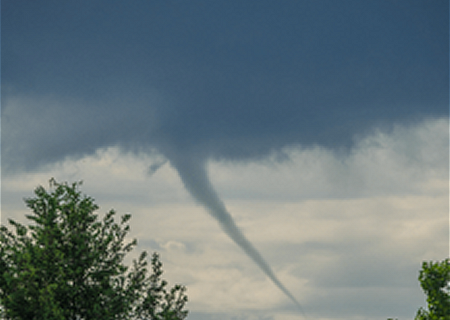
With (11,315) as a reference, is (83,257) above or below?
above

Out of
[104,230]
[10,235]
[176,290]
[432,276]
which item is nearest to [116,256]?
[104,230]

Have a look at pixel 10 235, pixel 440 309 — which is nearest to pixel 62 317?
pixel 10 235

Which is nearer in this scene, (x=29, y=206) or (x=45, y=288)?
(x=45, y=288)

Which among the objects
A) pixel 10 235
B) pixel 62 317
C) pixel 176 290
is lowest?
pixel 62 317

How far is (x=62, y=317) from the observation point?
23250mm

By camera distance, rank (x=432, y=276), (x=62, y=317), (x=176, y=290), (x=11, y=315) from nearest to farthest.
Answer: (x=62, y=317), (x=11, y=315), (x=176, y=290), (x=432, y=276)

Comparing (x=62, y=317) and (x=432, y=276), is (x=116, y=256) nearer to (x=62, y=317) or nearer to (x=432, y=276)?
(x=62, y=317)

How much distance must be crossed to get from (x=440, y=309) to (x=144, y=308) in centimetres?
1667

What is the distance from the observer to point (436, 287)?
1209 inches

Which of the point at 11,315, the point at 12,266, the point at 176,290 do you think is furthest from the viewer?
the point at 176,290

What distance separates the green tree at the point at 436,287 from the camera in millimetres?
30266

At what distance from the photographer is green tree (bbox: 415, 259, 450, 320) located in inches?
1192

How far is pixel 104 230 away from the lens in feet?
91.1

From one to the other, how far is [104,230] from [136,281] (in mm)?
3218
